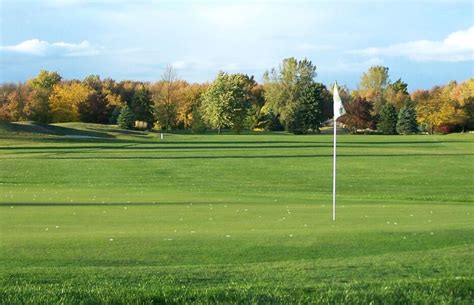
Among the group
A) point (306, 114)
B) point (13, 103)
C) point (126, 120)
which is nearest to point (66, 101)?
point (13, 103)

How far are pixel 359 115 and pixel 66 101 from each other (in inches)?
1695

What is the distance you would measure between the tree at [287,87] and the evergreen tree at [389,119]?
12.5 metres

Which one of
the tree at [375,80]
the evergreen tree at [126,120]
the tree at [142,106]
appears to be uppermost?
the tree at [375,80]

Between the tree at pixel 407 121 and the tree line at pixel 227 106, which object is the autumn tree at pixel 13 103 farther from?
the tree at pixel 407 121

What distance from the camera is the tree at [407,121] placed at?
99875 millimetres

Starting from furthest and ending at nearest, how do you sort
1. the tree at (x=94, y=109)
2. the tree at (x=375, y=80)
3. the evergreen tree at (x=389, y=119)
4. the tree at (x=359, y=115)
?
the tree at (x=375, y=80), the tree at (x=359, y=115), the evergreen tree at (x=389, y=119), the tree at (x=94, y=109)

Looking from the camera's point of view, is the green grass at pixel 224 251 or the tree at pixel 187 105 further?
the tree at pixel 187 105

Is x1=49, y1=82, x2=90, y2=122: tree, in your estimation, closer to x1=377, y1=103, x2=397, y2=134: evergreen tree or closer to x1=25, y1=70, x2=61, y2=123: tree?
x1=25, y1=70, x2=61, y2=123: tree

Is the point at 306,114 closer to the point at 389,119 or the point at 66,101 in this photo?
the point at 389,119

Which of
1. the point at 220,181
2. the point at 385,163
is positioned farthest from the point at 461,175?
the point at 220,181

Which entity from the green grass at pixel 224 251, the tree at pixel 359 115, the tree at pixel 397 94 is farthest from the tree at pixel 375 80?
the green grass at pixel 224 251

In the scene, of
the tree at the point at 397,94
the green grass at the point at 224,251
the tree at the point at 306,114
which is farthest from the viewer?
the tree at the point at 397,94

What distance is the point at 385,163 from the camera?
40.9m

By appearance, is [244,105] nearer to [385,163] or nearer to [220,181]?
[385,163]
